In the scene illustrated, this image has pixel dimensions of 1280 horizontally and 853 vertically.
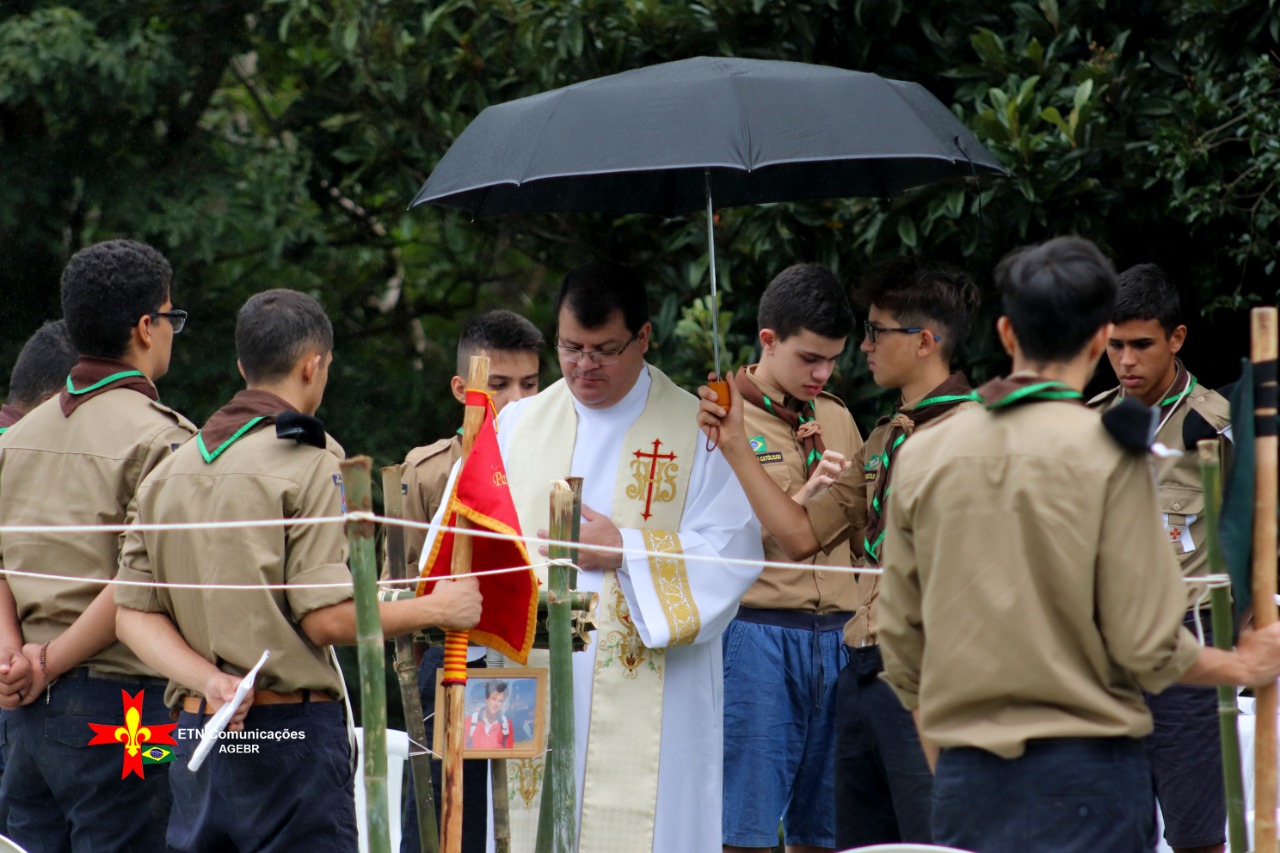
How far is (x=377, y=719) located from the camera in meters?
3.23

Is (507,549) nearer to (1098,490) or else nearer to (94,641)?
(94,641)

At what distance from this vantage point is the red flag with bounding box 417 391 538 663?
3.63 metres

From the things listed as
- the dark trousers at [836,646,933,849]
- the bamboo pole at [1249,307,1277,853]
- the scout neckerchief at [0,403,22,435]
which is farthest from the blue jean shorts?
the scout neckerchief at [0,403,22,435]

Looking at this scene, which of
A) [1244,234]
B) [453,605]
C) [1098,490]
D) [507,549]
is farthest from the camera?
[1244,234]

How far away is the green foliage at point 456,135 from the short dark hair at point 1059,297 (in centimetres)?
282

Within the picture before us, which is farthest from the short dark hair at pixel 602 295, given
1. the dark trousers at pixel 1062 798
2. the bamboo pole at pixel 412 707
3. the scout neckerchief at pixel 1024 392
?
the dark trousers at pixel 1062 798

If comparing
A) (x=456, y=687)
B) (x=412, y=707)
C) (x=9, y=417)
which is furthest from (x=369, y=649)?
(x=9, y=417)

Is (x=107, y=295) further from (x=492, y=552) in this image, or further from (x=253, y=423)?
(x=492, y=552)

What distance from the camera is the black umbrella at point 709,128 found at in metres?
3.74

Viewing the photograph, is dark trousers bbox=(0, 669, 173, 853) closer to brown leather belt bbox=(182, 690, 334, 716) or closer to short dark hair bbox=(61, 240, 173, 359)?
brown leather belt bbox=(182, 690, 334, 716)

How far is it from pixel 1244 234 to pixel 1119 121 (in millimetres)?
620

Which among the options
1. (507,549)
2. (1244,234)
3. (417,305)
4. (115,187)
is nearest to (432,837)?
(507,549)

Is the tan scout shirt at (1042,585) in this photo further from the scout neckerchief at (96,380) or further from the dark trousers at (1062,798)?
the scout neckerchief at (96,380)

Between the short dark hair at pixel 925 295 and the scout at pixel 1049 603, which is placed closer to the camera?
the scout at pixel 1049 603
